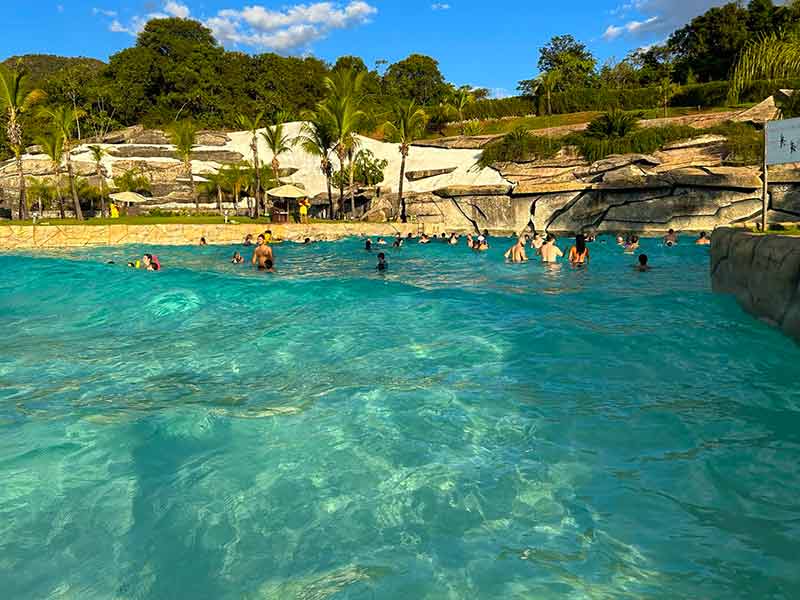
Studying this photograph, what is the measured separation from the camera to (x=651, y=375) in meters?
5.54

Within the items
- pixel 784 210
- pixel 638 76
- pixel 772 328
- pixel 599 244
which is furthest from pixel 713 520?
pixel 638 76

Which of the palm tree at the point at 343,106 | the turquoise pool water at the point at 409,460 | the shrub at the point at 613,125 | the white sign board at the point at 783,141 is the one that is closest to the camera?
the turquoise pool water at the point at 409,460

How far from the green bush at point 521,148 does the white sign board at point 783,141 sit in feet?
92.2

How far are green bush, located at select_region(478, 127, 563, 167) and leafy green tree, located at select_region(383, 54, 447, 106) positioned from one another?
31.3 metres

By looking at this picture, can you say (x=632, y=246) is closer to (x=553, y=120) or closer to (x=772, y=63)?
(x=772, y=63)

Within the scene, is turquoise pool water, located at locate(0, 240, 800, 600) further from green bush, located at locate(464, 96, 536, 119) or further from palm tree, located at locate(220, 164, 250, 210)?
green bush, located at locate(464, 96, 536, 119)

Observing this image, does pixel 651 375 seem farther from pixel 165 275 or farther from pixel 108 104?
pixel 108 104

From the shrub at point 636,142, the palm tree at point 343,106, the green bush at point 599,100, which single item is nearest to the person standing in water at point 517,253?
the palm tree at point 343,106

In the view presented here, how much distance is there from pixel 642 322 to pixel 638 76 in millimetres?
54171

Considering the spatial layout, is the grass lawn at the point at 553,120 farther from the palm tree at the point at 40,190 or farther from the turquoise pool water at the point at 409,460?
the turquoise pool water at the point at 409,460

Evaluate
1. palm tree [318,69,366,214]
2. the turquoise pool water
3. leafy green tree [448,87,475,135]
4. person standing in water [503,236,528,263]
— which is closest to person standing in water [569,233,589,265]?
person standing in water [503,236,528,263]

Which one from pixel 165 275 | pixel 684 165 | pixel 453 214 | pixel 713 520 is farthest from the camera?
pixel 453 214

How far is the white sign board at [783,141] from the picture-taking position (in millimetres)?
7000

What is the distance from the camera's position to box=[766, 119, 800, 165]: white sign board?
7000mm
